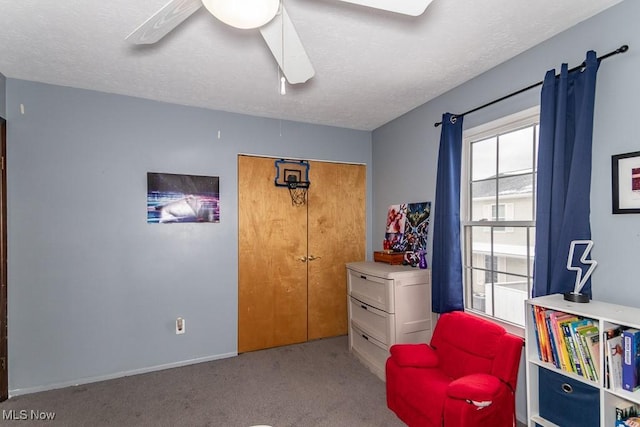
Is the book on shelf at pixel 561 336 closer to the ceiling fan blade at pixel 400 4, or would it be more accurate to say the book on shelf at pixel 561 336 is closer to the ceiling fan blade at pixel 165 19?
the ceiling fan blade at pixel 400 4

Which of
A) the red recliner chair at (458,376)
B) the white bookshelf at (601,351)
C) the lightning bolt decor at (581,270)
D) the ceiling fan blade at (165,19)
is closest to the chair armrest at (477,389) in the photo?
the red recliner chair at (458,376)

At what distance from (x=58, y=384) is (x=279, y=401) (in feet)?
6.14

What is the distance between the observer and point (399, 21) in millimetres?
1834

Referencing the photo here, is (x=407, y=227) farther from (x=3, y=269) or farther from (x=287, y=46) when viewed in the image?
(x=3, y=269)

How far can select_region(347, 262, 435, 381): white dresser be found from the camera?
8.93 ft

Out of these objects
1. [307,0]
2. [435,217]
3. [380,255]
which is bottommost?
[380,255]

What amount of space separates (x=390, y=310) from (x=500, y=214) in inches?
45.5

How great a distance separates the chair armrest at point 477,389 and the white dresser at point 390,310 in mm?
894

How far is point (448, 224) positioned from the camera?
102 inches

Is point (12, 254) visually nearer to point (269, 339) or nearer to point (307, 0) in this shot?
point (269, 339)

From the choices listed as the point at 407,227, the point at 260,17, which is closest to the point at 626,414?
the point at 407,227

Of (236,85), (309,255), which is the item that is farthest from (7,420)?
(236,85)

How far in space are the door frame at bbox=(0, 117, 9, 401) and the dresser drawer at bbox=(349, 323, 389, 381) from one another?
2.89 m

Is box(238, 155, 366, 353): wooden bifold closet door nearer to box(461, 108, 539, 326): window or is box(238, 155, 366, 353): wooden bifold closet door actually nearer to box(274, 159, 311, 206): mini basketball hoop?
box(274, 159, 311, 206): mini basketball hoop
